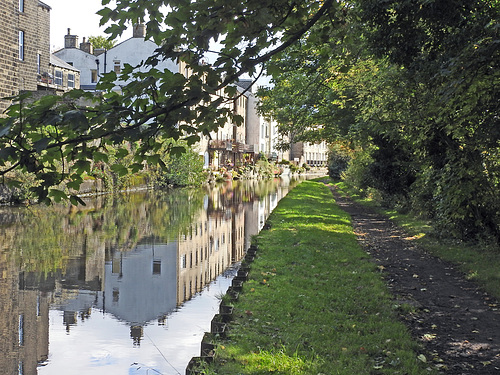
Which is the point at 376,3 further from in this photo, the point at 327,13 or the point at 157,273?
the point at 157,273

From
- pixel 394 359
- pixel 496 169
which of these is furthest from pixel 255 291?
pixel 496 169

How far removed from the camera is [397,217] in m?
23.4

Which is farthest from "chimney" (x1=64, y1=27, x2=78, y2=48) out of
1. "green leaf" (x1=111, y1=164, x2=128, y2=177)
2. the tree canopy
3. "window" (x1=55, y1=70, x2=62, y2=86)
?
"green leaf" (x1=111, y1=164, x2=128, y2=177)

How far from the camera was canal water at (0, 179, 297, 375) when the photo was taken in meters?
7.48

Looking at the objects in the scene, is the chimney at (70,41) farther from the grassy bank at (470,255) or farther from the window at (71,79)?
the grassy bank at (470,255)

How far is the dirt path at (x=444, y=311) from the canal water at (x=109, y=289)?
3.04 meters

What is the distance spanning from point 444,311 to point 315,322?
225 centimetres

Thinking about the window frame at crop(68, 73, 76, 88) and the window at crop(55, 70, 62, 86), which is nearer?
the window at crop(55, 70, 62, 86)

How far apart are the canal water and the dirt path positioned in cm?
304

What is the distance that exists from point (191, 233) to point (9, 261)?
683 centimetres

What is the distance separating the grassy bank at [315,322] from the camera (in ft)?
20.4

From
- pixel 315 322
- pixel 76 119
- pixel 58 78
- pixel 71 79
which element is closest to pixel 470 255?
pixel 315 322

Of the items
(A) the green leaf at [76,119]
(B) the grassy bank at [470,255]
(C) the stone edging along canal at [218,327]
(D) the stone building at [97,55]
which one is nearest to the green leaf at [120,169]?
(A) the green leaf at [76,119]

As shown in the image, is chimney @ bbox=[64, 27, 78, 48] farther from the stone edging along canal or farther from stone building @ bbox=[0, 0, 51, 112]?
the stone edging along canal
